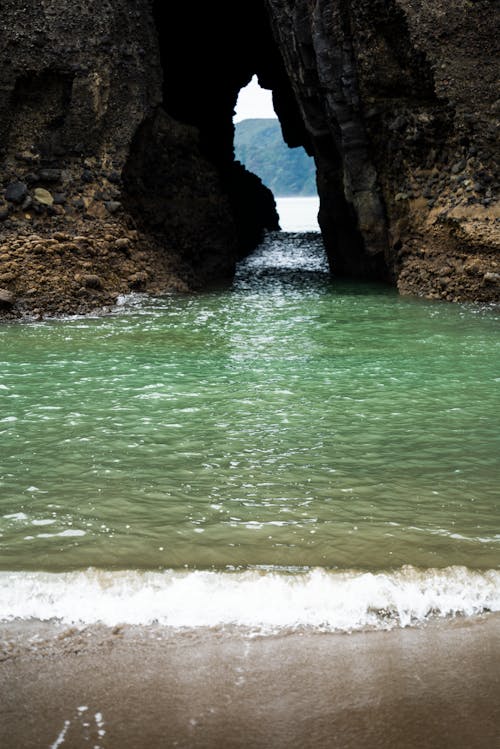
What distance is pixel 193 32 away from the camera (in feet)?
69.3

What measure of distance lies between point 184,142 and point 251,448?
11629mm

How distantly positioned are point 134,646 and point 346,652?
0.75m

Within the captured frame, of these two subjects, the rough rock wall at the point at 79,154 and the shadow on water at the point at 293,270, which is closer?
the rough rock wall at the point at 79,154

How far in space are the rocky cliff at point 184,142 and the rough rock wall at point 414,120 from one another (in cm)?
2

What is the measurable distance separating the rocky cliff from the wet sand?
32.5ft

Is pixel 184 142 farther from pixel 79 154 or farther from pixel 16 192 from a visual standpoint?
pixel 16 192

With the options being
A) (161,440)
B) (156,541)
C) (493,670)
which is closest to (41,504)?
(156,541)

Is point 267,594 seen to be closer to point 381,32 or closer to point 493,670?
point 493,670

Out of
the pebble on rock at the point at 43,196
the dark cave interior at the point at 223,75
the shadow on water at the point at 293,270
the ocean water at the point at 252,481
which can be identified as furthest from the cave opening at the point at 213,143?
the ocean water at the point at 252,481

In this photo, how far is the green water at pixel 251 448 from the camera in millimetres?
3641

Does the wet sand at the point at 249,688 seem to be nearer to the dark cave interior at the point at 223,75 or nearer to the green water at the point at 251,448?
the green water at the point at 251,448

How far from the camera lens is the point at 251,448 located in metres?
5.14

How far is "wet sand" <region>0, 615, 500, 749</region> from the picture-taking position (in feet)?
7.50

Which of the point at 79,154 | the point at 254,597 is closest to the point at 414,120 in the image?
the point at 79,154
